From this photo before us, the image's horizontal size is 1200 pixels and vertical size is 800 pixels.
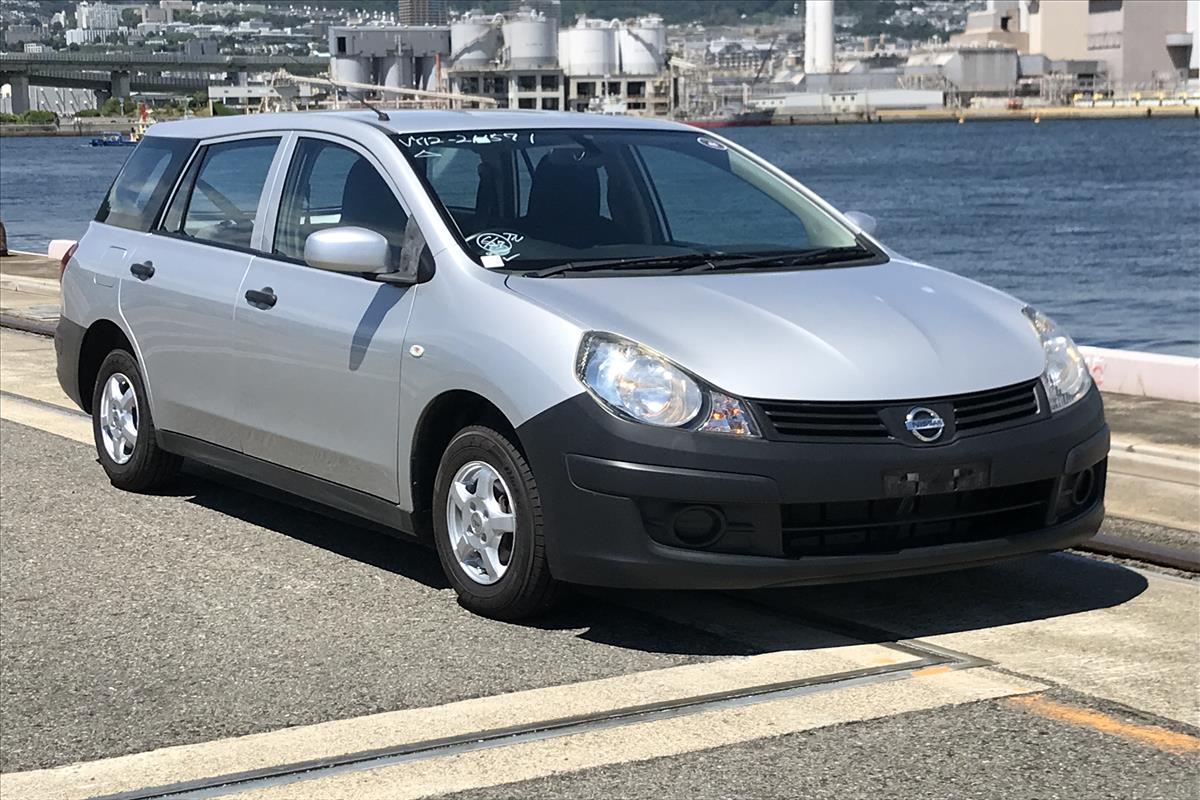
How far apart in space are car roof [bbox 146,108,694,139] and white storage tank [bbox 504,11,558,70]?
164 metres

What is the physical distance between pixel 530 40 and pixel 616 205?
552 ft

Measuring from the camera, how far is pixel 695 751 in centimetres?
452

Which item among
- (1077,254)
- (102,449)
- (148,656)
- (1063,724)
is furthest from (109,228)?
(1077,254)

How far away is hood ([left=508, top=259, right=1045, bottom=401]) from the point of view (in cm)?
527

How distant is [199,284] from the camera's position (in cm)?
713

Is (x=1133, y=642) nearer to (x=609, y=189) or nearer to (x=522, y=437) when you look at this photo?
(x=522, y=437)

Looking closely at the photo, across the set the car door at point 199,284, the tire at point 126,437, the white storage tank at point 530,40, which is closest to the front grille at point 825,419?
the car door at point 199,284

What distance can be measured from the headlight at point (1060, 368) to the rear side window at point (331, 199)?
86.5 inches

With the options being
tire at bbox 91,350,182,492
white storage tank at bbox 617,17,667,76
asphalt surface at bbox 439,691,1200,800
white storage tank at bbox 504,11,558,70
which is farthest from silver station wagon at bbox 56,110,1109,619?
white storage tank at bbox 617,17,667,76

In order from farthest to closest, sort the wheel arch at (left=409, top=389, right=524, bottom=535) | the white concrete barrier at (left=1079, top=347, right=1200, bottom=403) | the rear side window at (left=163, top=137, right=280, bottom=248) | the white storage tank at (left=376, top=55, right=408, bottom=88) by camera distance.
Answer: the white storage tank at (left=376, top=55, right=408, bottom=88) → the white concrete barrier at (left=1079, top=347, right=1200, bottom=403) → the rear side window at (left=163, top=137, right=280, bottom=248) → the wheel arch at (left=409, top=389, right=524, bottom=535)

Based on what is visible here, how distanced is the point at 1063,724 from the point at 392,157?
10.0 ft

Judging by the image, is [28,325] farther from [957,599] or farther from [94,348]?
[957,599]

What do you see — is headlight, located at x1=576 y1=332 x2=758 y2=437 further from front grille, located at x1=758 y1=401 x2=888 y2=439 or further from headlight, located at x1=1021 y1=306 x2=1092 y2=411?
headlight, located at x1=1021 y1=306 x2=1092 y2=411

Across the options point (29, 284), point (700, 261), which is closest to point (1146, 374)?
point (700, 261)
